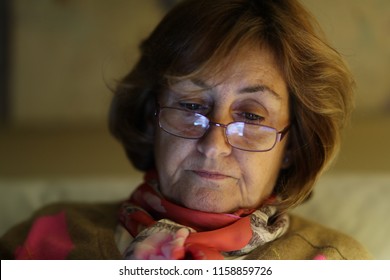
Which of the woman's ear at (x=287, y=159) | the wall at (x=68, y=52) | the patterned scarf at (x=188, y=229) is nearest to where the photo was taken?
the patterned scarf at (x=188, y=229)

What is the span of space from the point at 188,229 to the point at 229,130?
0.19 meters

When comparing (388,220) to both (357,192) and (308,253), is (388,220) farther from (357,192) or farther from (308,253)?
(308,253)

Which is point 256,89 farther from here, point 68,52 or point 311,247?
point 68,52

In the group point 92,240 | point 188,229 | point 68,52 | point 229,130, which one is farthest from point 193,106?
point 68,52

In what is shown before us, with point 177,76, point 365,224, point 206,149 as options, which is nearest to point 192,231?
point 206,149

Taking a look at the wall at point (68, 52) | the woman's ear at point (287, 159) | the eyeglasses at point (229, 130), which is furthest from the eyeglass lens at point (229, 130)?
the wall at point (68, 52)

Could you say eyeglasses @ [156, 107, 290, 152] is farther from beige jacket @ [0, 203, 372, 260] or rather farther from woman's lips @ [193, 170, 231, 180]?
beige jacket @ [0, 203, 372, 260]

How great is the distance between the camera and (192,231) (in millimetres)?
878

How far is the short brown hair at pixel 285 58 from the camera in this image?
901 millimetres

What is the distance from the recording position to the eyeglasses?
885mm

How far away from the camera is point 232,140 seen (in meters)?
0.89

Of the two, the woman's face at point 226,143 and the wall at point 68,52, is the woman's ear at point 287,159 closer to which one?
the woman's face at point 226,143
